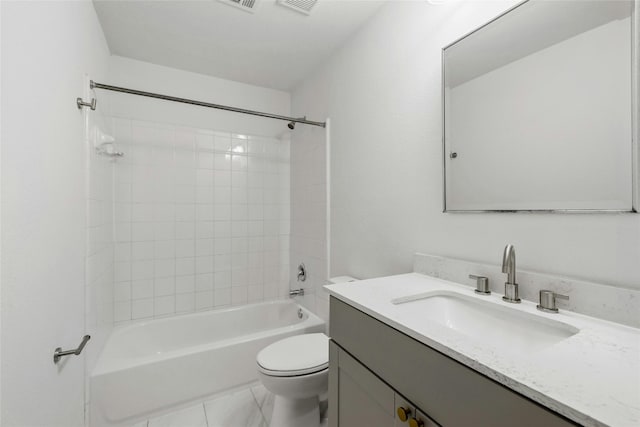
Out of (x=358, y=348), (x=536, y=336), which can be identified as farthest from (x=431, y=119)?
(x=358, y=348)

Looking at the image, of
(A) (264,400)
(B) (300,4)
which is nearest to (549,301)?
(A) (264,400)

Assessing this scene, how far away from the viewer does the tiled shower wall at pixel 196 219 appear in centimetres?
212

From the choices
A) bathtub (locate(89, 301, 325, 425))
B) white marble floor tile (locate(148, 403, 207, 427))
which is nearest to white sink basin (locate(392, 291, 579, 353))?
bathtub (locate(89, 301, 325, 425))

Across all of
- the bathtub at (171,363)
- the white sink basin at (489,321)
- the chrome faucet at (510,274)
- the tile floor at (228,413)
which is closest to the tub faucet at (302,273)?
the bathtub at (171,363)

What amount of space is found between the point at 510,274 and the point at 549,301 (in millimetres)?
116

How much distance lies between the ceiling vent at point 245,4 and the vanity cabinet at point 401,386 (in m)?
1.63

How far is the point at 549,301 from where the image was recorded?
79 cm

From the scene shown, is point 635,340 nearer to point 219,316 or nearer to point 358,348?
point 358,348

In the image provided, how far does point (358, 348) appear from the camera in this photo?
877 millimetres

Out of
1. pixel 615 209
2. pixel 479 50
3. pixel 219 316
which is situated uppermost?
pixel 479 50

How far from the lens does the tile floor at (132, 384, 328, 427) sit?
1.55 m

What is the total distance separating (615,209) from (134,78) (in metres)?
2.86

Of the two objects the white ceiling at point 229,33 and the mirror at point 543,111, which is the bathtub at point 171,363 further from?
the white ceiling at point 229,33

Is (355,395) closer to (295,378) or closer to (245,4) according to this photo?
(295,378)
